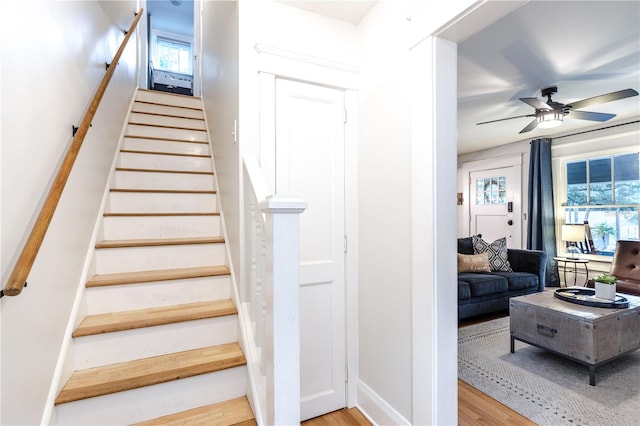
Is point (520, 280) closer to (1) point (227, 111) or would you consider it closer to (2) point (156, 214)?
(1) point (227, 111)

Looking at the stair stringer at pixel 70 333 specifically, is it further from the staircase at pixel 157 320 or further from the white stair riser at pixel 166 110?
the white stair riser at pixel 166 110

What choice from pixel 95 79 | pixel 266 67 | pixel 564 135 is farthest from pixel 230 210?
pixel 564 135

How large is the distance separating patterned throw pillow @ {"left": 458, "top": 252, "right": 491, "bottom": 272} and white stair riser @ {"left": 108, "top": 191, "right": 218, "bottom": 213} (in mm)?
3108

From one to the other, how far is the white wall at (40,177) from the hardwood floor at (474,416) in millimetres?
1442

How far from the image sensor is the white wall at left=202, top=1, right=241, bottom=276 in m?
1.88

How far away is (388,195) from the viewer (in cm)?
181

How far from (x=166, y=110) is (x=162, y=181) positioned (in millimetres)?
1487

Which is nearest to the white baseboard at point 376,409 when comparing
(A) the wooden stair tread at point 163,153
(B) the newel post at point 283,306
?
(B) the newel post at point 283,306

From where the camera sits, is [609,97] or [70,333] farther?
[609,97]

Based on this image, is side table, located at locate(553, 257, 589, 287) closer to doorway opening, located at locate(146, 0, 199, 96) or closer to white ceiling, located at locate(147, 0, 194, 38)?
doorway opening, located at locate(146, 0, 199, 96)

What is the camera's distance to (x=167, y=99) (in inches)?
154

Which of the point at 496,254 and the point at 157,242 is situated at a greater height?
the point at 157,242

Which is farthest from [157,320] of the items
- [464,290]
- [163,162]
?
[464,290]

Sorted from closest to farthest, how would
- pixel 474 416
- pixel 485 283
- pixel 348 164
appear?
pixel 474 416, pixel 348 164, pixel 485 283
